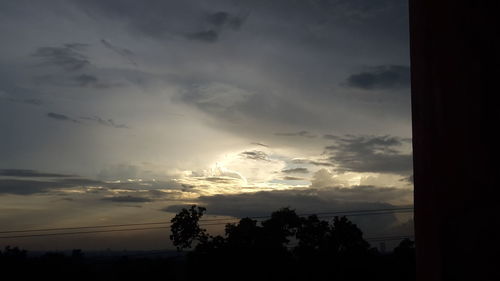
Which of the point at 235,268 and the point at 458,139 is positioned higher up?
the point at 458,139

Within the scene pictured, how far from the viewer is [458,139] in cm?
110

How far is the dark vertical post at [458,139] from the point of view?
3.34 feet

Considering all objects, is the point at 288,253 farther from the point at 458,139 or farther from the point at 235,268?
the point at 458,139

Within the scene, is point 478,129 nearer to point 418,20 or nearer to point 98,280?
point 418,20

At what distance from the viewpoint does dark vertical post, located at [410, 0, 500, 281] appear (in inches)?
40.1

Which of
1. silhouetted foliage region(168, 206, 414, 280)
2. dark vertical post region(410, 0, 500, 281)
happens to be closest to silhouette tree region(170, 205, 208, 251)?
silhouetted foliage region(168, 206, 414, 280)

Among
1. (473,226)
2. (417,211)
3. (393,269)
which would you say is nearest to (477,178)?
(473,226)

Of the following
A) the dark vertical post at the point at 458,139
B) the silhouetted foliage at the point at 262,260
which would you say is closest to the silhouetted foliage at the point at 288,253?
the silhouetted foliage at the point at 262,260

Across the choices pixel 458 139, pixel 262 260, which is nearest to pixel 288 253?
pixel 262 260

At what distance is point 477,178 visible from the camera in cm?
104

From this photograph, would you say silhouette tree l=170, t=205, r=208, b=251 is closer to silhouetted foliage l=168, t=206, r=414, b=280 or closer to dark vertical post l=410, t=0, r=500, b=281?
silhouetted foliage l=168, t=206, r=414, b=280

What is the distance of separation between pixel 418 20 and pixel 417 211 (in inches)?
21.5

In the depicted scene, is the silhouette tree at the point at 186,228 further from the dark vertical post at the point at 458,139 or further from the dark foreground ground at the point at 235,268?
the dark vertical post at the point at 458,139

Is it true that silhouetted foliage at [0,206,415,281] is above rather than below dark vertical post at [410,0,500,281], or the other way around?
below
